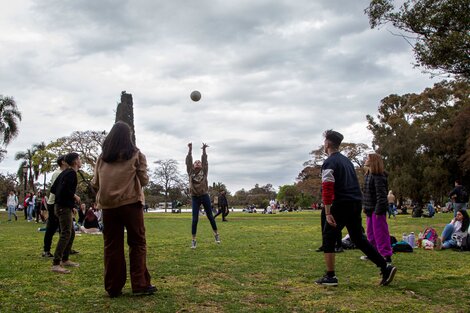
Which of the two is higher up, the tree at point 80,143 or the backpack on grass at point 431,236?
the tree at point 80,143

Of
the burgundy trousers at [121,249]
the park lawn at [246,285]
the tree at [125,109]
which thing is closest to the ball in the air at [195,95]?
the park lawn at [246,285]

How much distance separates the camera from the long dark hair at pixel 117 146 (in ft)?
16.4

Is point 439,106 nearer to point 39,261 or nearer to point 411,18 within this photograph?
point 411,18

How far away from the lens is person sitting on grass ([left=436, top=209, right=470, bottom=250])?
979cm

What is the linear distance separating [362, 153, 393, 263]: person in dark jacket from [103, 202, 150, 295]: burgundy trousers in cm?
418

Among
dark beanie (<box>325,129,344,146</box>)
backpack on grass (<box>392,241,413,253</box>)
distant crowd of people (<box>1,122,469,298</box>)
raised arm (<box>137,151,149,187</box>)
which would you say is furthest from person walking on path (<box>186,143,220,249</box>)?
raised arm (<box>137,151,149,187</box>)

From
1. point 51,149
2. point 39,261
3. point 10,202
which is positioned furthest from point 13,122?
point 39,261

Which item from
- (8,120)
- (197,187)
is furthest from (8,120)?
(197,187)

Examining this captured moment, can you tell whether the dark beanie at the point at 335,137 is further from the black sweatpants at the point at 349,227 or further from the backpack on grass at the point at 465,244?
the backpack on grass at the point at 465,244

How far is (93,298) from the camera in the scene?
16.0 ft

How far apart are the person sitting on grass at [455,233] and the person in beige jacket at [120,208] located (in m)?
7.43

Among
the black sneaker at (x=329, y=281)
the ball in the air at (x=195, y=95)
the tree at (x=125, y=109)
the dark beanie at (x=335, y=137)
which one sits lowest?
the black sneaker at (x=329, y=281)

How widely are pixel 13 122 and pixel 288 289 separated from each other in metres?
47.8

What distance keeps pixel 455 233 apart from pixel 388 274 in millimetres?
5299
